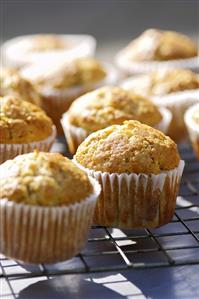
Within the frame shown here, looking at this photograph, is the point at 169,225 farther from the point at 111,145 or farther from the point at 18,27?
the point at 18,27

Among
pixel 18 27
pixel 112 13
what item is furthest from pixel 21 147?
pixel 112 13

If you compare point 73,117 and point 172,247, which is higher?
point 73,117

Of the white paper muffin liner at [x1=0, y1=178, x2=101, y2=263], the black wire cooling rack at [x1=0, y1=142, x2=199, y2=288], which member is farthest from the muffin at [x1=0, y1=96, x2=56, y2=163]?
the white paper muffin liner at [x1=0, y1=178, x2=101, y2=263]

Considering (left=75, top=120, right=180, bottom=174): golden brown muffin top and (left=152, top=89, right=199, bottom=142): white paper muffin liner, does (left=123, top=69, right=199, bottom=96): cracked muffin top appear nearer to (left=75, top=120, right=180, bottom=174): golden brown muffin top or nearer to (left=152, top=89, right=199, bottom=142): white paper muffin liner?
(left=152, top=89, right=199, bottom=142): white paper muffin liner

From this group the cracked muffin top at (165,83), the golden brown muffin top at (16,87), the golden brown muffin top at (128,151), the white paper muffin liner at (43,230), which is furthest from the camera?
the cracked muffin top at (165,83)

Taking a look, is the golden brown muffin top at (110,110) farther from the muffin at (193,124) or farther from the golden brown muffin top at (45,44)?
the golden brown muffin top at (45,44)

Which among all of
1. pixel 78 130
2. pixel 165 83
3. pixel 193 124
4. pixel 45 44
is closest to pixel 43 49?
pixel 45 44

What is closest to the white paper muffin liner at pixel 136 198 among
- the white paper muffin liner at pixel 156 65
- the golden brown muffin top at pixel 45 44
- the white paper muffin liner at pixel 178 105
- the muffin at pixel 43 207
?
the muffin at pixel 43 207

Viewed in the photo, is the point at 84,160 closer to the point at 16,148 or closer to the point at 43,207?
the point at 16,148
